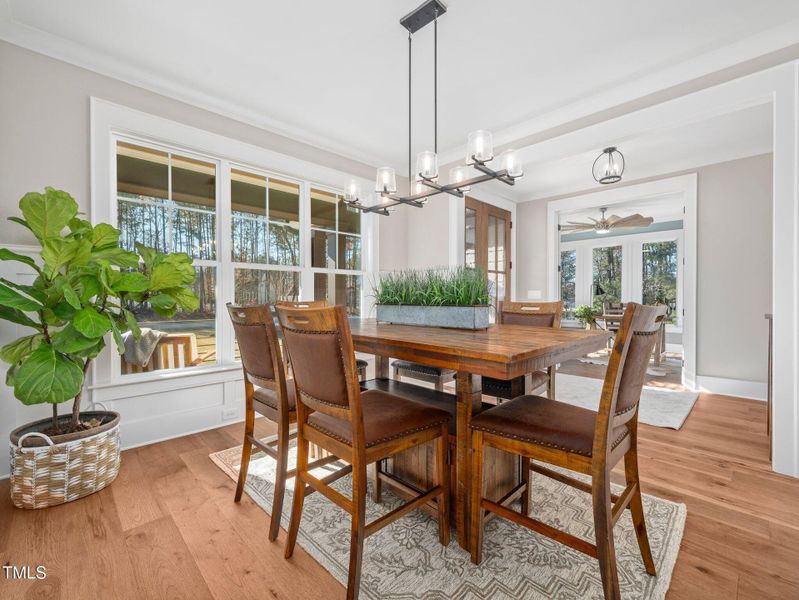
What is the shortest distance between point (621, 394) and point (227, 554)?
1.62m

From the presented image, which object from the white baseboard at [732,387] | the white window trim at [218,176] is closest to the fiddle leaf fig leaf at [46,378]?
the white window trim at [218,176]

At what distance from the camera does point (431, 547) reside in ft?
4.91

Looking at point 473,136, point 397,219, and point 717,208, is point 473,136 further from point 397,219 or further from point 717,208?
point 717,208

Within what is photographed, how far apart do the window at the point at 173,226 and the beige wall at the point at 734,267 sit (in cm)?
501

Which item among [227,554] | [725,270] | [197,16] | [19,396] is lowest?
[227,554]

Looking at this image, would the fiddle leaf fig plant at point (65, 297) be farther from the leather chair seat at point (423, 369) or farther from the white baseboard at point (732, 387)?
the white baseboard at point (732, 387)

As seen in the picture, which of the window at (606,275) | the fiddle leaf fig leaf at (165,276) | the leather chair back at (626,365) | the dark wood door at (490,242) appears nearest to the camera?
the leather chair back at (626,365)

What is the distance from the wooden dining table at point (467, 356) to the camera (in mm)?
1106

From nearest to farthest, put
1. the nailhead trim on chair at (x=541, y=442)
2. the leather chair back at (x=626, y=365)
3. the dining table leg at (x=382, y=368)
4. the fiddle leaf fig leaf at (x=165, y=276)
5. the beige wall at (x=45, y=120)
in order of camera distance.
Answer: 1. the leather chair back at (x=626, y=365)
2. the nailhead trim on chair at (x=541, y=442)
3. the fiddle leaf fig leaf at (x=165, y=276)
4. the beige wall at (x=45, y=120)
5. the dining table leg at (x=382, y=368)

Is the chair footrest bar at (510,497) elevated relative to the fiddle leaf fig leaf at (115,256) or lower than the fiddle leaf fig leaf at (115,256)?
lower

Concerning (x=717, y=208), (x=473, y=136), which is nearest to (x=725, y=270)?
(x=717, y=208)

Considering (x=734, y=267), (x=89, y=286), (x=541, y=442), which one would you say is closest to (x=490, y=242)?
(x=734, y=267)

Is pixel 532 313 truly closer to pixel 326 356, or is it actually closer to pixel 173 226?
pixel 326 356

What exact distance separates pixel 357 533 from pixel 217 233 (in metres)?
2.65
